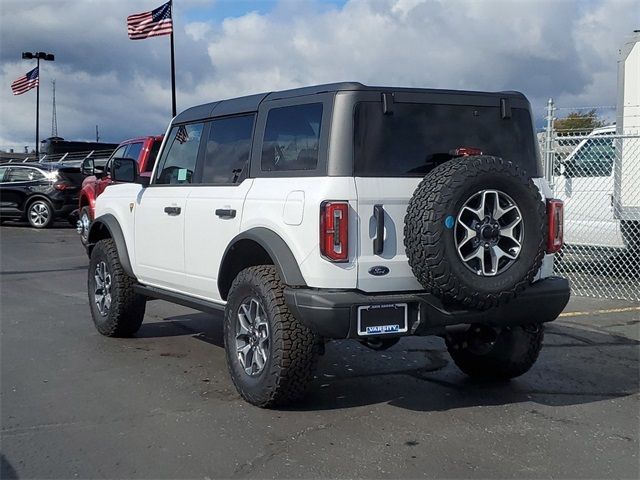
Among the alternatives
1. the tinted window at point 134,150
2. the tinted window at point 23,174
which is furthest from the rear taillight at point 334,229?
the tinted window at point 23,174

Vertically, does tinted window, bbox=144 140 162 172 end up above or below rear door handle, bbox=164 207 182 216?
above

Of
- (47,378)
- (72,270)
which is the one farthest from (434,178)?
(72,270)

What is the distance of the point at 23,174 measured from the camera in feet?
61.8

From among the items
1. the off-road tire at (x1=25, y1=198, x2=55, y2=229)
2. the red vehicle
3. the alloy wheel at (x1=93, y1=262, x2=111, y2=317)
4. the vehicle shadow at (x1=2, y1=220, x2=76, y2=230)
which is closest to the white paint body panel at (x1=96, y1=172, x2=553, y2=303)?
the alloy wheel at (x1=93, y1=262, x2=111, y2=317)

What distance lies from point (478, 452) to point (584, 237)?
7.12 metres

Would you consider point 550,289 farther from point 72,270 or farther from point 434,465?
point 72,270

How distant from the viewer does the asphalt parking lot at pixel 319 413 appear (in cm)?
397

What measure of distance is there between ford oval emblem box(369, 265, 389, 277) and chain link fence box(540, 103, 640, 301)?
5960mm

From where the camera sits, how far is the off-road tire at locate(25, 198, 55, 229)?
18578mm

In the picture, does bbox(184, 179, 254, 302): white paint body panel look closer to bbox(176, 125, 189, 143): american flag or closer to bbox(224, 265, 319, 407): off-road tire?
bbox(224, 265, 319, 407): off-road tire

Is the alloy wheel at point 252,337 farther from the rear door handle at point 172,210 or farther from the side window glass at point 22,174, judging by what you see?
the side window glass at point 22,174

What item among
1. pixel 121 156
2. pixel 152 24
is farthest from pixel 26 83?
pixel 121 156

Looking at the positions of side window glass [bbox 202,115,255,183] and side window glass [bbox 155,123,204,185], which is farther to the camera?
side window glass [bbox 155,123,204,185]

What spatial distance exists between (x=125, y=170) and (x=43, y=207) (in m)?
13.1
